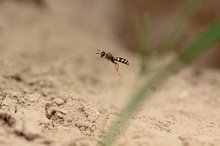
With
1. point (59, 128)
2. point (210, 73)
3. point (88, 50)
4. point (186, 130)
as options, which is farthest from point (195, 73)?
point (59, 128)

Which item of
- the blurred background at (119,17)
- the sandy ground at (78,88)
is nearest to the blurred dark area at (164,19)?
the blurred background at (119,17)

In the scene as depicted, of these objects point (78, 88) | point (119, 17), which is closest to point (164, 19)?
point (119, 17)

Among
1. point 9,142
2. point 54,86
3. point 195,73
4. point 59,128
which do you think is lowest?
point 9,142

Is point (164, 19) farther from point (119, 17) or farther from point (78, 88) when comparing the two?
point (78, 88)

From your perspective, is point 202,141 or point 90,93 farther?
point 90,93

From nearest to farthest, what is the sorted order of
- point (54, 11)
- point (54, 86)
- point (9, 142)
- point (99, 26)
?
point (9, 142)
point (54, 86)
point (54, 11)
point (99, 26)

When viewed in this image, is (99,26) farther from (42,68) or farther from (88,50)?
(42,68)

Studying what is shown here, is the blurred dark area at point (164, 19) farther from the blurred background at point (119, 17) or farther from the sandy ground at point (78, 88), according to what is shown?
the sandy ground at point (78, 88)
